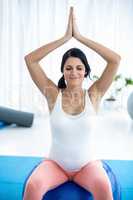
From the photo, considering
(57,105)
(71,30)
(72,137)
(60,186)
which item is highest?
(71,30)

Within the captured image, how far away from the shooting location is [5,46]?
3.13m

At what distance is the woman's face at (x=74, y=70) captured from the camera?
1.40 metres

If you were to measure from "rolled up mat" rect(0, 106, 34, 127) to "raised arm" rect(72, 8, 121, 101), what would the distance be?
58.7 inches

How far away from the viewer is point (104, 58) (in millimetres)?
1392

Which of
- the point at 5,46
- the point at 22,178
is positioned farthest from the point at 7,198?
the point at 5,46

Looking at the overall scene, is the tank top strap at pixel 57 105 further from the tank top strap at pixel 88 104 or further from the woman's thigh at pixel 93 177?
the woman's thigh at pixel 93 177

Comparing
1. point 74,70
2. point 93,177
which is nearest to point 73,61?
point 74,70

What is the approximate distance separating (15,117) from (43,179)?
161 cm

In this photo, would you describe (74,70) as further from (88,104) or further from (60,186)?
(60,186)

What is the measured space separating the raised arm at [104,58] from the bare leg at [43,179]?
395mm

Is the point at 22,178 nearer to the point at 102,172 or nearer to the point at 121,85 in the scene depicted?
the point at 102,172

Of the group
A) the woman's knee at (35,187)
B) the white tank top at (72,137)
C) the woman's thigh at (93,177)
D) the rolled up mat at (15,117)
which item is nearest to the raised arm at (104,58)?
the white tank top at (72,137)

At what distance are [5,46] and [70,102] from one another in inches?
75.8

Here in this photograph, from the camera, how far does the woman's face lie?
140 cm
